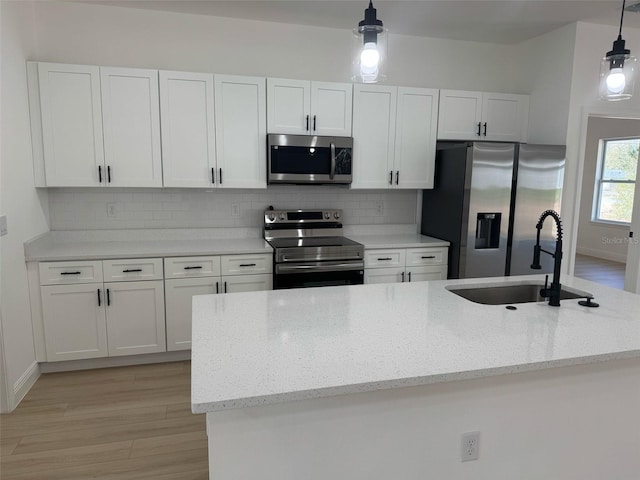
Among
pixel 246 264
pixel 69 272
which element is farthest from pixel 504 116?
pixel 69 272

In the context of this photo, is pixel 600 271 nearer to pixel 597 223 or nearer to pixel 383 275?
pixel 597 223

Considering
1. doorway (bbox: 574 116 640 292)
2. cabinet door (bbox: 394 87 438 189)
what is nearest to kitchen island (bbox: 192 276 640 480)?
cabinet door (bbox: 394 87 438 189)

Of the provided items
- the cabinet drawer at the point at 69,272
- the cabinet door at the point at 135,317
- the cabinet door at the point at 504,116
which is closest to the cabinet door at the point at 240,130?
the cabinet door at the point at 135,317

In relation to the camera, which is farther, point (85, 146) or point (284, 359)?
point (85, 146)

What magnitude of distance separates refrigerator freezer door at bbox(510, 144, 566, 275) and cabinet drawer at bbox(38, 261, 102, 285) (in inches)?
131

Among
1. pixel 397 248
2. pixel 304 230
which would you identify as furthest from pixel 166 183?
pixel 397 248

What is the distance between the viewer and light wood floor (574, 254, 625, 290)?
600 centimetres

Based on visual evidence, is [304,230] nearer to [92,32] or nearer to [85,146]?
[85,146]

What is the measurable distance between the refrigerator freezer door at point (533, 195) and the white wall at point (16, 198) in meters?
3.74

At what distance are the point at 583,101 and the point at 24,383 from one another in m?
4.90

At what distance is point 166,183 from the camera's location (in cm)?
340

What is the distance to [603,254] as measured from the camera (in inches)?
306

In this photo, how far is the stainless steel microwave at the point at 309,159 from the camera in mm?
3521

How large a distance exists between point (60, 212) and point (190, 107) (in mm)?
1396
